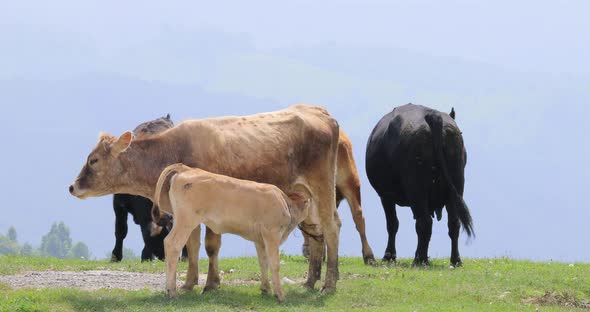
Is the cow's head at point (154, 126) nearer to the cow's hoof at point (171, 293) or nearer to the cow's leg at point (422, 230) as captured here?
the cow's leg at point (422, 230)

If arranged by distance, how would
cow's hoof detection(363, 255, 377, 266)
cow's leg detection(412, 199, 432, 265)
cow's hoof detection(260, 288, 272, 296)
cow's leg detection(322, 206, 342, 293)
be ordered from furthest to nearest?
cow's hoof detection(363, 255, 377, 266) → cow's leg detection(412, 199, 432, 265) → cow's leg detection(322, 206, 342, 293) → cow's hoof detection(260, 288, 272, 296)

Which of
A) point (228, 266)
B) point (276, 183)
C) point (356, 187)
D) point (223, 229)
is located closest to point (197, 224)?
point (223, 229)

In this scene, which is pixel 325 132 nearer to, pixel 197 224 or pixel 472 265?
pixel 197 224

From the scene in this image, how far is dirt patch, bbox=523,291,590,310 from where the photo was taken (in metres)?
18.4

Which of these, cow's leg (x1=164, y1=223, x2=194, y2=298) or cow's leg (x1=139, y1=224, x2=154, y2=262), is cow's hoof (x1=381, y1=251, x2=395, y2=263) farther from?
cow's leg (x1=164, y1=223, x2=194, y2=298)

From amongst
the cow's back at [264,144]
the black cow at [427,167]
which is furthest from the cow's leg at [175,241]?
the black cow at [427,167]

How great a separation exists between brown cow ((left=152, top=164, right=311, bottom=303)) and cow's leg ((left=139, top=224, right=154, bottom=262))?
7.34m

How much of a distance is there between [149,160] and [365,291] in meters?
3.67

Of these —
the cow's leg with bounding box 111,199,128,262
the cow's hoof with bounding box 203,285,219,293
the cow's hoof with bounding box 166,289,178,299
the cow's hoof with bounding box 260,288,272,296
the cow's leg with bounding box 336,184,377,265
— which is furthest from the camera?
the cow's leg with bounding box 111,199,128,262

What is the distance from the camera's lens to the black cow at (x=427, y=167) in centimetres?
2270

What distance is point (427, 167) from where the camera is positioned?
2284cm

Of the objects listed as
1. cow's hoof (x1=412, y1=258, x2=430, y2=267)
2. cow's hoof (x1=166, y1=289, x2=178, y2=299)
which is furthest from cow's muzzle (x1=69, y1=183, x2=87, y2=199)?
cow's hoof (x1=412, y1=258, x2=430, y2=267)

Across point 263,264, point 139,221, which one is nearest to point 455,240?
point 139,221

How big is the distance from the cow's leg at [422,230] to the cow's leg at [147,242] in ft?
17.2
